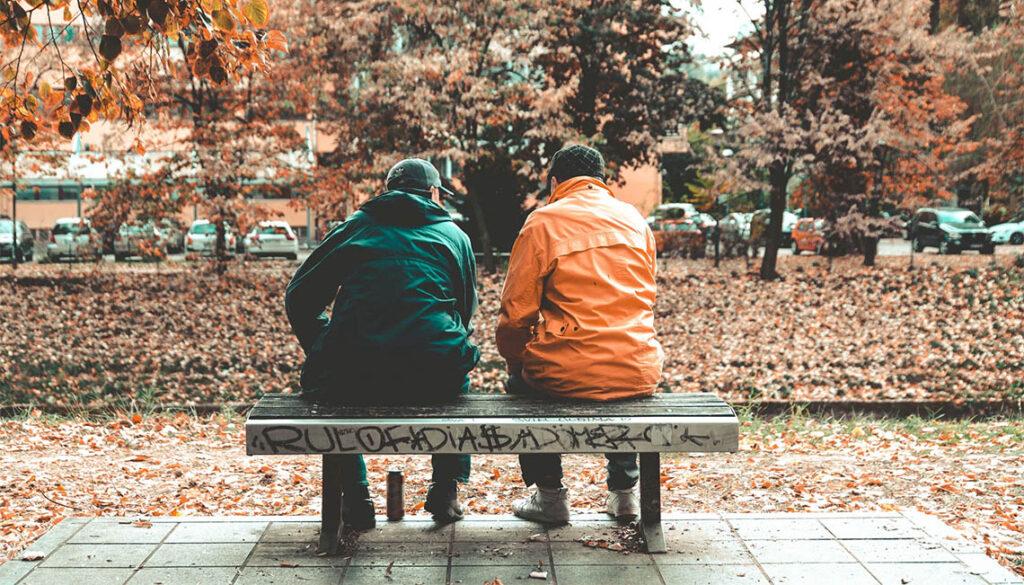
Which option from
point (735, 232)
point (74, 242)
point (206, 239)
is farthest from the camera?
point (206, 239)

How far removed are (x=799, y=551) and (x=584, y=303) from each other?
4.86 feet

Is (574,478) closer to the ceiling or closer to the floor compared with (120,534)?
closer to the floor

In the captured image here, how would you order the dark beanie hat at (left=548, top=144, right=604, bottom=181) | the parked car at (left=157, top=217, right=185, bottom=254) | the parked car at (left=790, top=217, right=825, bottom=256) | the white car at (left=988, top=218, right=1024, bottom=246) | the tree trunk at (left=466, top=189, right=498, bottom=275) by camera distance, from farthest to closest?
the white car at (left=988, top=218, right=1024, bottom=246) → the parked car at (left=790, top=217, right=825, bottom=256) → the tree trunk at (left=466, top=189, right=498, bottom=275) → the parked car at (left=157, top=217, right=185, bottom=254) → the dark beanie hat at (left=548, top=144, right=604, bottom=181)

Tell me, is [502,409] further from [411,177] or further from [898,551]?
[898,551]

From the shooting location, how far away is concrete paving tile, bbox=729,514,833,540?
4323 mm

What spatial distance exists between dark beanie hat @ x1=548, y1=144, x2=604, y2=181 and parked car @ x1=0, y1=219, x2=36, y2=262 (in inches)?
944

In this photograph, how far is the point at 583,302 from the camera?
4094mm

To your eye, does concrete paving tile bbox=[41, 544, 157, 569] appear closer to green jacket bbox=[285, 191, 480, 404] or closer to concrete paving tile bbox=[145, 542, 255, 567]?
concrete paving tile bbox=[145, 542, 255, 567]

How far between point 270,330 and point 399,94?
189 inches

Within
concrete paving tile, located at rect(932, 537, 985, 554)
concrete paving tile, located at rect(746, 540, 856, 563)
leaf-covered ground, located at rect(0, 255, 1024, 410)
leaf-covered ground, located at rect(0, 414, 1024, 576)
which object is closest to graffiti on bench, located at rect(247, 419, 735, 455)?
concrete paving tile, located at rect(746, 540, 856, 563)

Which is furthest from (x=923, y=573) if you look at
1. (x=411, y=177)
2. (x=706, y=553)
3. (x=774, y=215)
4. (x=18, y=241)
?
(x=18, y=241)

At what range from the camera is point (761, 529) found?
4.43 metres

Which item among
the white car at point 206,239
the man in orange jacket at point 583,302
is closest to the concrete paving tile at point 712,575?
the man in orange jacket at point 583,302

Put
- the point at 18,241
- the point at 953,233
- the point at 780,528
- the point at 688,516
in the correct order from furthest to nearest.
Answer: the point at 953,233
the point at 18,241
the point at 688,516
the point at 780,528
